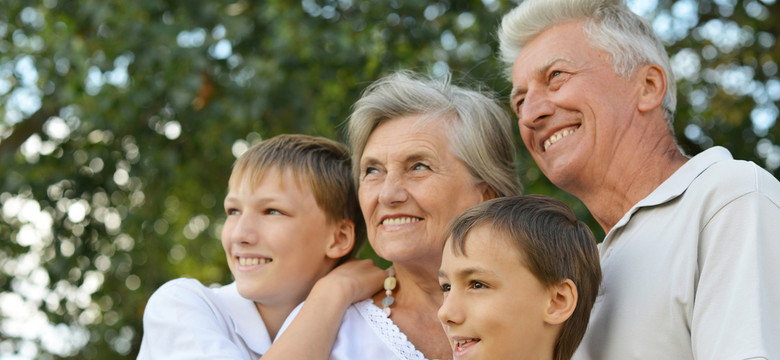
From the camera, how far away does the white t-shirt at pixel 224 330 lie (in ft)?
8.54

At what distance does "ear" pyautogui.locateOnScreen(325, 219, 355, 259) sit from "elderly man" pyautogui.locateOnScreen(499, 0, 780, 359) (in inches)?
30.3

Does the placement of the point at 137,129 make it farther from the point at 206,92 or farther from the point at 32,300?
the point at 32,300

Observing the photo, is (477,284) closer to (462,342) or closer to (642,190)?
(462,342)

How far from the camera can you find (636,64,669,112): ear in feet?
8.55

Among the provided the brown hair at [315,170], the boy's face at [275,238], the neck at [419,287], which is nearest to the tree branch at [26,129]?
the brown hair at [315,170]

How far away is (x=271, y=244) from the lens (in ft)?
9.57

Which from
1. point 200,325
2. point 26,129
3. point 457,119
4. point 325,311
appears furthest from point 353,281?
point 26,129

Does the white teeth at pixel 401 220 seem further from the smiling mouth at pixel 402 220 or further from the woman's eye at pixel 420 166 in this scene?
the woman's eye at pixel 420 166

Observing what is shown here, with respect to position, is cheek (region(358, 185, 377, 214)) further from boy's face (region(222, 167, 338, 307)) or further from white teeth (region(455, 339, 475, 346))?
white teeth (region(455, 339, 475, 346))

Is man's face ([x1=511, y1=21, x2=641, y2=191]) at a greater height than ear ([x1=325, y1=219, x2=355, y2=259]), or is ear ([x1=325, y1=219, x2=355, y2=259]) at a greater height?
man's face ([x1=511, y1=21, x2=641, y2=191])

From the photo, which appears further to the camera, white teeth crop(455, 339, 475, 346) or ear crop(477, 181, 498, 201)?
ear crop(477, 181, 498, 201)

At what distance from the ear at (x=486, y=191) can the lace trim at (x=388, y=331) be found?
1.68ft

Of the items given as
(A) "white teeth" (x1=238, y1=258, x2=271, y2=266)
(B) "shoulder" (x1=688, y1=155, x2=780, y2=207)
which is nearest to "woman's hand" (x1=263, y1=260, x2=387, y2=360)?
(A) "white teeth" (x1=238, y1=258, x2=271, y2=266)

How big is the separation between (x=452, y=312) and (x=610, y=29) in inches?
43.6
